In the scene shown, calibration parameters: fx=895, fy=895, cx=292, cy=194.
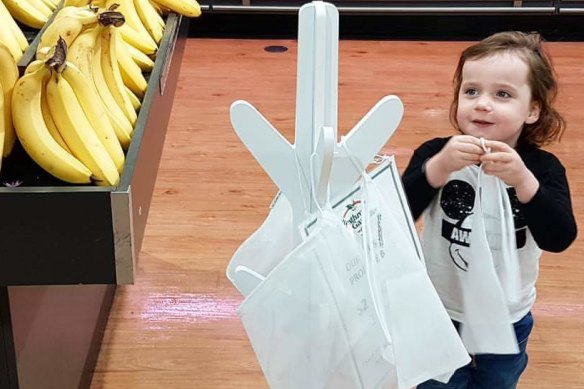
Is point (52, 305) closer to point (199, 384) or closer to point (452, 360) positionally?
point (199, 384)

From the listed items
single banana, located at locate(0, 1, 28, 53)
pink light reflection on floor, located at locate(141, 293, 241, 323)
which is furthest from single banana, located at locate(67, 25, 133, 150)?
pink light reflection on floor, located at locate(141, 293, 241, 323)

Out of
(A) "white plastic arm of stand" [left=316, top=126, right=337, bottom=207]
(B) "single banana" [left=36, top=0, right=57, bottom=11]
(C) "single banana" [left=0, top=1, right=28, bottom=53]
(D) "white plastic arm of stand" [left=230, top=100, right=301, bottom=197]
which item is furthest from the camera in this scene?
(B) "single banana" [left=36, top=0, right=57, bottom=11]

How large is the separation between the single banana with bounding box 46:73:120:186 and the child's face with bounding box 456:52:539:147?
63cm

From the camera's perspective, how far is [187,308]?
2633mm

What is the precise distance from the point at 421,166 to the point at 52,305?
Result: 2.88ft

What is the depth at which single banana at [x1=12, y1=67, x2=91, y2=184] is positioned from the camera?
1516 mm

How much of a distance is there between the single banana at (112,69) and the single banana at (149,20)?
516 millimetres

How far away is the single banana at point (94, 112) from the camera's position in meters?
1.63

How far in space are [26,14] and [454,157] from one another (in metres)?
1.19

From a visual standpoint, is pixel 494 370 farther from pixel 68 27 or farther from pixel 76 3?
pixel 76 3

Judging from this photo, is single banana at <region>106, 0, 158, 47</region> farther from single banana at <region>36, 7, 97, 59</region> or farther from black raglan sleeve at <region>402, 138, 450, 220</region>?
black raglan sleeve at <region>402, 138, 450, 220</region>

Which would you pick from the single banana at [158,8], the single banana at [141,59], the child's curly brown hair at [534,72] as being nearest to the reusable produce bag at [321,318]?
the child's curly brown hair at [534,72]

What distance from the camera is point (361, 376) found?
1296 millimetres

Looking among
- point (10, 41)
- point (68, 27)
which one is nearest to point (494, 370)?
point (68, 27)
